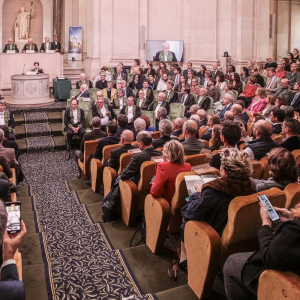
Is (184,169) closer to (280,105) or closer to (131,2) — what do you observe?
(280,105)

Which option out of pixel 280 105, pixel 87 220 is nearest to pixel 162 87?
pixel 280 105

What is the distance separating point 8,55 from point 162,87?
4.46 meters

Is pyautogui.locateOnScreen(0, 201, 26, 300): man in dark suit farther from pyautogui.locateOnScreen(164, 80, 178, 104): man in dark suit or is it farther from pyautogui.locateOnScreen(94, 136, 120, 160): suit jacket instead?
pyautogui.locateOnScreen(164, 80, 178, 104): man in dark suit

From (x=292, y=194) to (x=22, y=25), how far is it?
46.4 ft

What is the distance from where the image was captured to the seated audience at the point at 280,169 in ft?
9.25

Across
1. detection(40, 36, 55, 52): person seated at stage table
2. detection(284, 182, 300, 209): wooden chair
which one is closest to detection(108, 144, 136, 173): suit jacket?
detection(284, 182, 300, 209): wooden chair

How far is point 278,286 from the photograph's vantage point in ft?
6.58

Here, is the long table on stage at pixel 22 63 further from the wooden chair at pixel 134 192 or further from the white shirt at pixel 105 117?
the wooden chair at pixel 134 192

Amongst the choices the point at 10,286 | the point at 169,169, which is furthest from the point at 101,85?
the point at 10,286

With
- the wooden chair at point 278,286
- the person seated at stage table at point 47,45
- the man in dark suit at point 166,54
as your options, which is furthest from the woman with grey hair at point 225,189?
the person seated at stage table at point 47,45

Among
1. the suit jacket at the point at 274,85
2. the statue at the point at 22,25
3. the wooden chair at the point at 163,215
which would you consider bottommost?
the wooden chair at the point at 163,215

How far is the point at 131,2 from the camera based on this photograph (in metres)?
12.4

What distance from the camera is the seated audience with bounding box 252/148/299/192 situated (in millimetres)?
2820

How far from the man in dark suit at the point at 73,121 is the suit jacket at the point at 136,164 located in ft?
12.9
